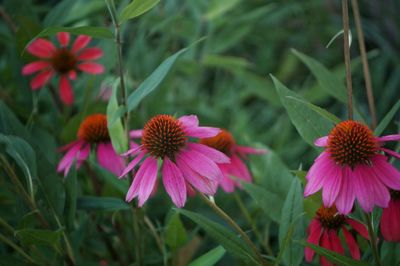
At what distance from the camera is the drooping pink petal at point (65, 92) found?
99 centimetres

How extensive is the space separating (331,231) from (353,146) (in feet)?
0.36

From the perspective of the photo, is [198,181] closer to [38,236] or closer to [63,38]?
[38,236]

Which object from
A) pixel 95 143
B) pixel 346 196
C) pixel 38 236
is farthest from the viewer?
pixel 95 143

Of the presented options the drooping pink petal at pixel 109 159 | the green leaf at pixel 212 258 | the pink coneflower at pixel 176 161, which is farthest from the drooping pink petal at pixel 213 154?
the drooping pink petal at pixel 109 159

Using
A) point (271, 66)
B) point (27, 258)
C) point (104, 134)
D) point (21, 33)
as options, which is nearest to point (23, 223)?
point (27, 258)

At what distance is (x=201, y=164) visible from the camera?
58 cm

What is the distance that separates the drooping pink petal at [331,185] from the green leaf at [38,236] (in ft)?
0.88

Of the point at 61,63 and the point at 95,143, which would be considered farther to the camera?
the point at 61,63

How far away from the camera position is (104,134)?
0.84m

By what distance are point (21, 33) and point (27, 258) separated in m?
0.35

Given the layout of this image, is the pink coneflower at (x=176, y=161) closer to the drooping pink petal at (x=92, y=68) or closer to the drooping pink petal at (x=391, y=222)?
the drooping pink petal at (x=391, y=222)

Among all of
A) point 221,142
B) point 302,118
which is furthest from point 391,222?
point 221,142

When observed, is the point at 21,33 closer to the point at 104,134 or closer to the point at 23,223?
the point at 104,134

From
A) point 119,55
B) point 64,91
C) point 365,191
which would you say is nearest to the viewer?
point 365,191
